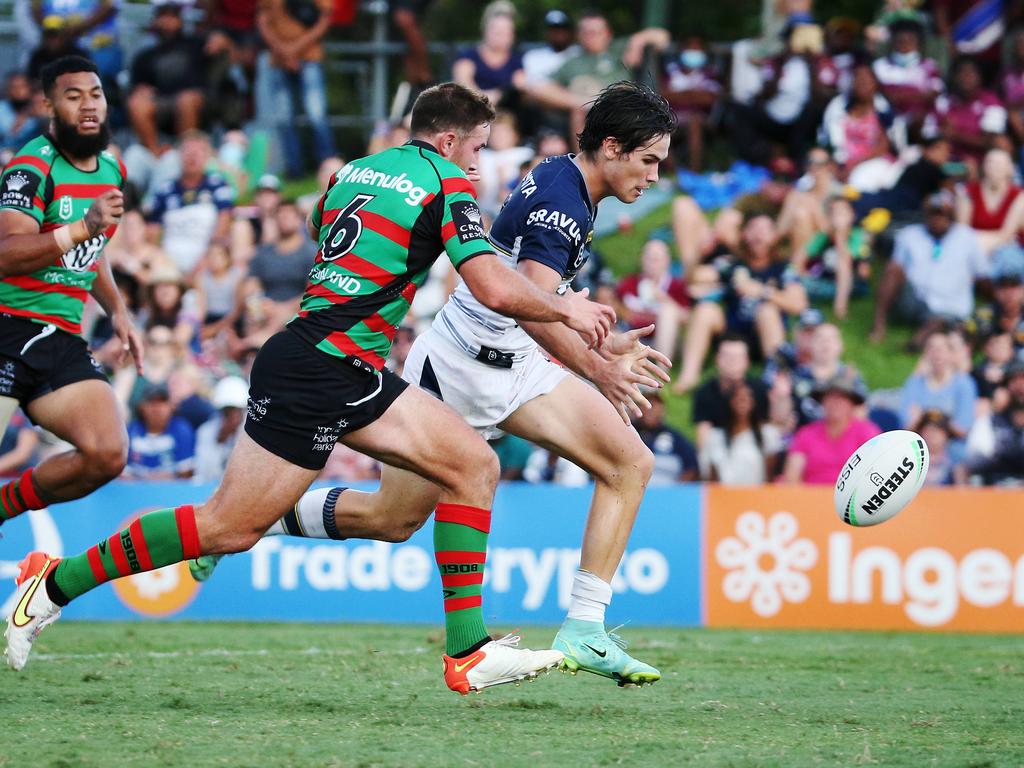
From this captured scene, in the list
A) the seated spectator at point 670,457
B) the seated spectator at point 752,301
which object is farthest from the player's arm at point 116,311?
the seated spectator at point 752,301

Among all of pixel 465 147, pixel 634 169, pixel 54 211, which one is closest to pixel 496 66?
pixel 54 211

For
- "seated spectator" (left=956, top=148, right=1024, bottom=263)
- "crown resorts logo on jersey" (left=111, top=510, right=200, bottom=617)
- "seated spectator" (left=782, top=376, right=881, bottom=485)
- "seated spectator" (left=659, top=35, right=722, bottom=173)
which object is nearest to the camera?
"crown resorts logo on jersey" (left=111, top=510, right=200, bottom=617)

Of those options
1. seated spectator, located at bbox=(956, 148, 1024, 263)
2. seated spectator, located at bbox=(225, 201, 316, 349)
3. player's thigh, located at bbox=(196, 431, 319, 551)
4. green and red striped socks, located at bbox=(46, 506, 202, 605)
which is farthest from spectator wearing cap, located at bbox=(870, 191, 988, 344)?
green and red striped socks, located at bbox=(46, 506, 202, 605)

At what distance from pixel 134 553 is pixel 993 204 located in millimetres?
10931

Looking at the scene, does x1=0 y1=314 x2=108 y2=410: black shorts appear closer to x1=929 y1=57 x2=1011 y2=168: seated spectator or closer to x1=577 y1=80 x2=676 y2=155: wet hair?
x1=577 y1=80 x2=676 y2=155: wet hair

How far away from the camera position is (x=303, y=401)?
6070 mm

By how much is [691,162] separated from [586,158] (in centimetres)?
1110

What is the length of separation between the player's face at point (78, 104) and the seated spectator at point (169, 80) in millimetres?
9811

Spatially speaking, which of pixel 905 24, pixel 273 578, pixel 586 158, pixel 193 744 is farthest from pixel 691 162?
pixel 193 744

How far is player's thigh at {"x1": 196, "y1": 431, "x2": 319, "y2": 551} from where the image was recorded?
6.07 metres

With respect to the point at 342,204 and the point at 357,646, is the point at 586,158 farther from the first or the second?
the point at 357,646

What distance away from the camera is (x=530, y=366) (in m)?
6.89

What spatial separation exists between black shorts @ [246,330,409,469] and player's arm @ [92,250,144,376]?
2156 millimetres

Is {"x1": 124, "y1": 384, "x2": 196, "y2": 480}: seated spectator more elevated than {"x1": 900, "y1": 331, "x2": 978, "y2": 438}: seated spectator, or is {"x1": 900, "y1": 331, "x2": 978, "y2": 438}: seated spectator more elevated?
{"x1": 900, "y1": 331, "x2": 978, "y2": 438}: seated spectator
